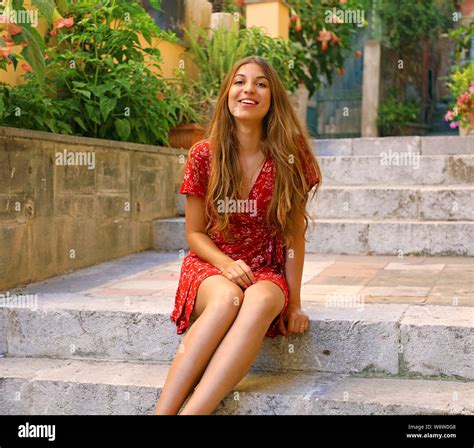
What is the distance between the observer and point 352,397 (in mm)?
2244

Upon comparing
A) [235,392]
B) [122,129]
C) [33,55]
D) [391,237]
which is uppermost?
[33,55]

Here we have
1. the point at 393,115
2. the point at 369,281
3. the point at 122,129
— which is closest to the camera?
the point at 369,281

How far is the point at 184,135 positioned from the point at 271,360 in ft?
9.21

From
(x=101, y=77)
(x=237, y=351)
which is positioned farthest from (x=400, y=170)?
(x=237, y=351)

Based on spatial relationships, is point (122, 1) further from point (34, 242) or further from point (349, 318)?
point (349, 318)

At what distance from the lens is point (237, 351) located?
217cm

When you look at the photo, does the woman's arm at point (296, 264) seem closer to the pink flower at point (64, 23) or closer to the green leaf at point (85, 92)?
the green leaf at point (85, 92)

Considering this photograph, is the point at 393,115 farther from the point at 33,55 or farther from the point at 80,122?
the point at 33,55

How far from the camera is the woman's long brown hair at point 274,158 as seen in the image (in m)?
2.57

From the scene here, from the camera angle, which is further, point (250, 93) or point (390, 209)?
point (390, 209)

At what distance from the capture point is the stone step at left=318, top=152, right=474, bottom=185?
4.75 metres

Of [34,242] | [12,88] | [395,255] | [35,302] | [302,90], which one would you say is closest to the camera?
[35,302]

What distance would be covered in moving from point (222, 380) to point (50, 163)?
1644mm
